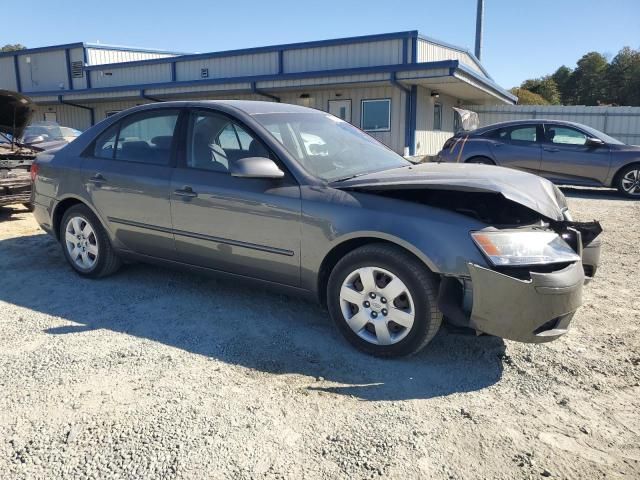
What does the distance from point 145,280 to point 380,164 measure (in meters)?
2.39

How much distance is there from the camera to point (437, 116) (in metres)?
19.4

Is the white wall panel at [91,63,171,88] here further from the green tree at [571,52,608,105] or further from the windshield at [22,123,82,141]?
the green tree at [571,52,608,105]

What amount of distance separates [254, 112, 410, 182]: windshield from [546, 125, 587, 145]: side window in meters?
7.29

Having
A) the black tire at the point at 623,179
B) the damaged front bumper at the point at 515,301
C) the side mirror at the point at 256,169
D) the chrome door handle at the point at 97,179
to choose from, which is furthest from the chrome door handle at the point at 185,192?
the black tire at the point at 623,179

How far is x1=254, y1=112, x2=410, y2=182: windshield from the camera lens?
3.81 m

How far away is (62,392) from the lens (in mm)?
2904

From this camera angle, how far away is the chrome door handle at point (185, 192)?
400 cm

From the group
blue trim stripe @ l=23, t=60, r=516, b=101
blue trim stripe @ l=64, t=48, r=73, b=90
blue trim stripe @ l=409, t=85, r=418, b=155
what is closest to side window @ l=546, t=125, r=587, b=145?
blue trim stripe @ l=23, t=60, r=516, b=101

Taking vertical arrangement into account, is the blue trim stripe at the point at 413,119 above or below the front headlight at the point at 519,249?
above

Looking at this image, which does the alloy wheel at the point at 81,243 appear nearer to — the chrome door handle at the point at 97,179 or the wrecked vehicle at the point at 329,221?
the wrecked vehicle at the point at 329,221

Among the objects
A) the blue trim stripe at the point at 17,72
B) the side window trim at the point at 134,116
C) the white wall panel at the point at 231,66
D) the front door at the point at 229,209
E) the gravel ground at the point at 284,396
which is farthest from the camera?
the blue trim stripe at the point at 17,72

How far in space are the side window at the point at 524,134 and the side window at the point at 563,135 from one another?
0.86 ft

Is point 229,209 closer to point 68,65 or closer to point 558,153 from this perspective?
point 558,153

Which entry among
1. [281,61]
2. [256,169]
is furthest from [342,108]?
[256,169]
